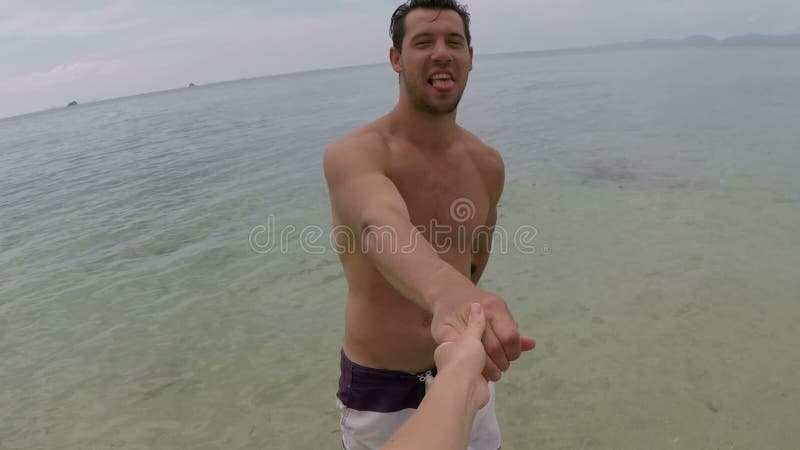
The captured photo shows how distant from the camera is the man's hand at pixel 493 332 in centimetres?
115

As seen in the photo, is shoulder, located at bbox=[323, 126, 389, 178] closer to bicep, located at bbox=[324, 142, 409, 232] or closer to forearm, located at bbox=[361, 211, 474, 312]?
bicep, located at bbox=[324, 142, 409, 232]

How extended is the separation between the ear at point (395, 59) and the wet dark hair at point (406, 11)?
0.02 m

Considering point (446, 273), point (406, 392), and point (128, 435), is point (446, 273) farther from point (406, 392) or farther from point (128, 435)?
point (128, 435)

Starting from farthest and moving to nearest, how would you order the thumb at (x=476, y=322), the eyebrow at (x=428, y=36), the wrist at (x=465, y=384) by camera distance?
the eyebrow at (x=428, y=36) → the thumb at (x=476, y=322) → the wrist at (x=465, y=384)

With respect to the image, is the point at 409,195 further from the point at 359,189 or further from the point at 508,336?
the point at 508,336

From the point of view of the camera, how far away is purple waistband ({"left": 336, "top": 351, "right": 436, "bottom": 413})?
2342 mm

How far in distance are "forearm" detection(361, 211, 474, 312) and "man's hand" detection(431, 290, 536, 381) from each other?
0.06m

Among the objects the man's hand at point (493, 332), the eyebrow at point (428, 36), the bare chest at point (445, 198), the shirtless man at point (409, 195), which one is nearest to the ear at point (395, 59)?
the shirtless man at point (409, 195)

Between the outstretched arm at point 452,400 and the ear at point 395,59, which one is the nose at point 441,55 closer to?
the ear at point 395,59

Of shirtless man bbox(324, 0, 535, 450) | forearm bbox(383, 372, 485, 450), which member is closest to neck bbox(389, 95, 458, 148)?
shirtless man bbox(324, 0, 535, 450)

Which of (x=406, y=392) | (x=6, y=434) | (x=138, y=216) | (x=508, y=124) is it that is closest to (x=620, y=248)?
(x=406, y=392)

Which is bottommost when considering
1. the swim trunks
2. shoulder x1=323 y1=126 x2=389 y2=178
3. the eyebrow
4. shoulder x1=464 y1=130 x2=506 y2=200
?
the swim trunks

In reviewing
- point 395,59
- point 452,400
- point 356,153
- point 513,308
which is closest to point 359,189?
point 356,153

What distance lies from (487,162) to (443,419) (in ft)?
5.77
